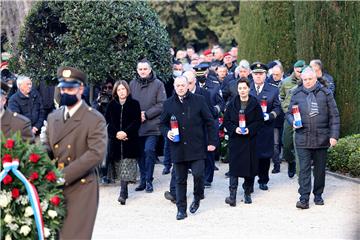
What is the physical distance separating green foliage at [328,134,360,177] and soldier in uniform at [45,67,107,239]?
24.2ft

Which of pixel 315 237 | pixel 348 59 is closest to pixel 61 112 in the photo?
pixel 315 237

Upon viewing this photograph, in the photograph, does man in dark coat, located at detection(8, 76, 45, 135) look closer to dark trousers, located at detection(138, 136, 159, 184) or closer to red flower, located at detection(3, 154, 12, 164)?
dark trousers, located at detection(138, 136, 159, 184)

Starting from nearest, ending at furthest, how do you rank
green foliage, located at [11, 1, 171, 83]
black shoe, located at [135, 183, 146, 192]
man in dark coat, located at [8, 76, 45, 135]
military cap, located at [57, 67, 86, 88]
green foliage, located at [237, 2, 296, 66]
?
1. military cap, located at [57, 67, 86, 88]
2. black shoe, located at [135, 183, 146, 192]
3. green foliage, located at [11, 1, 171, 83]
4. man in dark coat, located at [8, 76, 45, 135]
5. green foliage, located at [237, 2, 296, 66]

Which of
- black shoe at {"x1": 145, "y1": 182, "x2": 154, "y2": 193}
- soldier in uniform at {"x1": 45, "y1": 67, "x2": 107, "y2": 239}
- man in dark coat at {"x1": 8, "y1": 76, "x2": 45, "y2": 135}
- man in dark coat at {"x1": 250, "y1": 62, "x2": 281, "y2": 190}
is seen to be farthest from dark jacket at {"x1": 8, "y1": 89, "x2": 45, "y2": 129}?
soldier in uniform at {"x1": 45, "y1": 67, "x2": 107, "y2": 239}

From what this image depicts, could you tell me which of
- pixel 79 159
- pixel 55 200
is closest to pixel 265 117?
pixel 79 159

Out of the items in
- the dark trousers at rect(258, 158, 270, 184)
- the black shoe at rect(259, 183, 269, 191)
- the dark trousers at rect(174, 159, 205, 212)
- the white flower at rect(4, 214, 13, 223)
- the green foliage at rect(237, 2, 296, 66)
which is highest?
the green foliage at rect(237, 2, 296, 66)

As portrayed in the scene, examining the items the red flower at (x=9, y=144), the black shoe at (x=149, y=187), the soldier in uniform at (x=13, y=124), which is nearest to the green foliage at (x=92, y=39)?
the black shoe at (x=149, y=187)

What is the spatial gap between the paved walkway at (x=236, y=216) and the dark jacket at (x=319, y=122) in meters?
0.93

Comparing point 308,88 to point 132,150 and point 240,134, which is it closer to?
point 240,134

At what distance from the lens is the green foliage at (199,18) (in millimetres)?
37906

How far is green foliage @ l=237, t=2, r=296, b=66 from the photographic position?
19.3 m

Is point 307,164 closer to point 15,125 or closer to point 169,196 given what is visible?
point 169,196

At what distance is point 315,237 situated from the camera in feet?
33.2

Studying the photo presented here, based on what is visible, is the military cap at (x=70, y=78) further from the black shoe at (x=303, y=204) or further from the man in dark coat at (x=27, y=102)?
the man in dark coat at (x=27, y=102)
